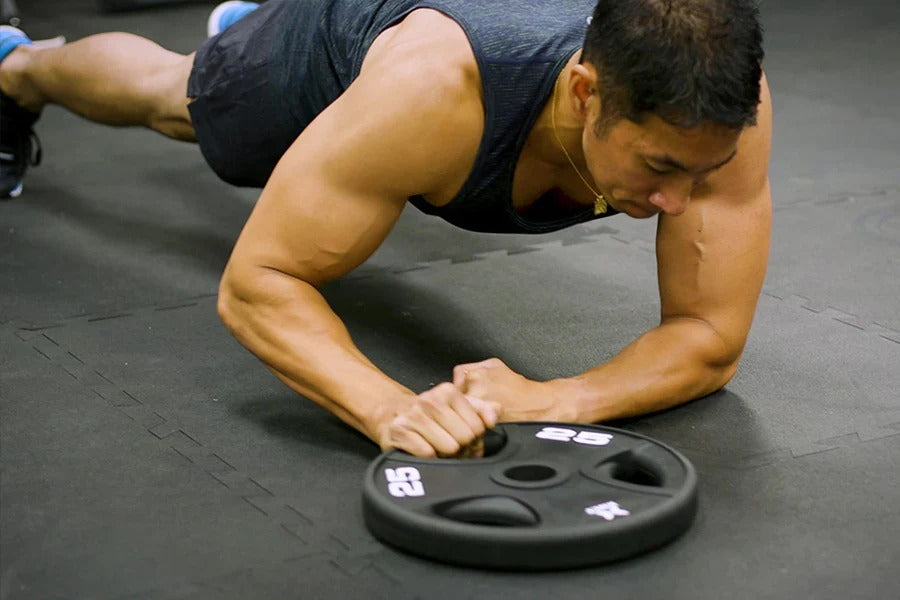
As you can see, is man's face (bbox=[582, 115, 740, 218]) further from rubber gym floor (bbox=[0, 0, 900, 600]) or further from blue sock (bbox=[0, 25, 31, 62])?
blue sock (bbox=[0, 25, 31, 62])

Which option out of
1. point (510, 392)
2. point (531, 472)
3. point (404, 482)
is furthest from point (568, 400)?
point (404, 482)

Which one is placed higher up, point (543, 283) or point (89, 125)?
point (543, 283)

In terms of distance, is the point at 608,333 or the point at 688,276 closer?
the point at 688,276

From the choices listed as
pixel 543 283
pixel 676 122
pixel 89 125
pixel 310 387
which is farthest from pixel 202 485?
pixel 89 125

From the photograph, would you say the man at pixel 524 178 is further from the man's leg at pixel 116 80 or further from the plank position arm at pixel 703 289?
the man's leg at pixel 116 80

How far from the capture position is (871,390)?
6.15 ft

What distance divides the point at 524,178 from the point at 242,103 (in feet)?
2.30

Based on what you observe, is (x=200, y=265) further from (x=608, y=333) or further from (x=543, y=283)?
(x=608, y=333)

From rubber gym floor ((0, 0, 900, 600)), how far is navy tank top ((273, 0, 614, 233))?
0.94 ft

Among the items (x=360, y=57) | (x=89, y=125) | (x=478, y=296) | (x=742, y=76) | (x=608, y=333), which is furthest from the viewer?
(x=89, y=125)

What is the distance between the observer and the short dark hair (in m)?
1.45

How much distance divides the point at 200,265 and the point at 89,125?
146cm

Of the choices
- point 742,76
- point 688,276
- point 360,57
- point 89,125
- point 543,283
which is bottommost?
point 89,125

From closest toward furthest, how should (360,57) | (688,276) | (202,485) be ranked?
(202,485) < (688,276) < (360,57)
